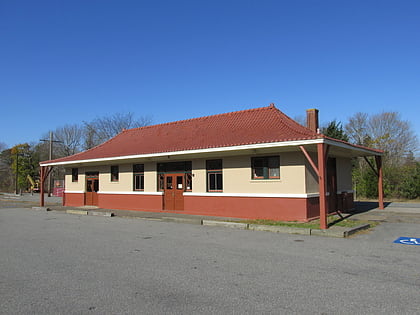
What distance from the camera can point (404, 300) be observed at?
4961 mm

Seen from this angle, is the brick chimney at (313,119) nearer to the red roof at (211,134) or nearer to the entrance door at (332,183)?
the red roof at (211,134)

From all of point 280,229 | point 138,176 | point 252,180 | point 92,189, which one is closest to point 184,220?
point 252,180

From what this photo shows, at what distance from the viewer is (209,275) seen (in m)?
6.32

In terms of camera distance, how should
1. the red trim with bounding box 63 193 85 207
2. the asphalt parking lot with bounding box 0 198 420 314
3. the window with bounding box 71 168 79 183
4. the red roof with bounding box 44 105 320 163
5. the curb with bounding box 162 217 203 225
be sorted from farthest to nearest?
the window with bounding box 71 168 79 183
the red trim with bounding box 63 193 85 207
the red roof with bounding box 44 105 320 163
the curb with bounding box 162 217 203 225
the asphalt parking lot with bounding box 0 198 420 314

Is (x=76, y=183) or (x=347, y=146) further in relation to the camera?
(x=76, y=183)

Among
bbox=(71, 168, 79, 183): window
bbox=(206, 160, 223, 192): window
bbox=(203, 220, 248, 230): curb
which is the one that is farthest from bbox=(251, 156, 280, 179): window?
bbox=(71, 168, 79, 183): window

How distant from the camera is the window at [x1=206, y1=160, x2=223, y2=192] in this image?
16672 millimetres

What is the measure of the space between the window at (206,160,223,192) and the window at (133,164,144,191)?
15.4ft

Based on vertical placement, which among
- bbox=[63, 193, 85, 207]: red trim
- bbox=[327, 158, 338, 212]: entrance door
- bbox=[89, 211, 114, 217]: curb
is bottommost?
bbox=[89, 211, 114, 217]: curb

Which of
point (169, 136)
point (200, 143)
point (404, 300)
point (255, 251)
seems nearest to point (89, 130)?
point (169, 136)

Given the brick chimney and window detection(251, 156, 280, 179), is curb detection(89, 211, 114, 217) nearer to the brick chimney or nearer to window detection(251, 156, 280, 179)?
window detection(251, 156, 280, 179)

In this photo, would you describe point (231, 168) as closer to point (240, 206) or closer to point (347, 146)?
point (240, 206)

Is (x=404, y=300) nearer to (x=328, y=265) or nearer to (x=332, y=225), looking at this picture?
(x=328, y=265)

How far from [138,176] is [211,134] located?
5.21m
